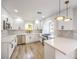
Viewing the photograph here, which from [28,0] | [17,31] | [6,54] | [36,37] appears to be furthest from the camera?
[36,37]

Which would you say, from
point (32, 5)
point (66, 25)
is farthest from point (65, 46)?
point (66, 25)

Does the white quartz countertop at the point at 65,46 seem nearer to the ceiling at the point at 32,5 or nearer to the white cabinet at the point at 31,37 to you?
the ceiling at the point at 32,5

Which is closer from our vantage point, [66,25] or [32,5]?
[32,5]

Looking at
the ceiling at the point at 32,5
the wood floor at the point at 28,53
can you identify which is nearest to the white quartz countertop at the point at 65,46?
the wood floor at the point at 28,53

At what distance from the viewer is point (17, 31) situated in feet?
22.2

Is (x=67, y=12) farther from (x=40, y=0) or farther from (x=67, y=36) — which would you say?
(x=40, y=0)

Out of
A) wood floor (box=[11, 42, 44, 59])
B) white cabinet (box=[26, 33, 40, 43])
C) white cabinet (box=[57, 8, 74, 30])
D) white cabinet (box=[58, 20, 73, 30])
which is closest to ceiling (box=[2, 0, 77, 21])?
white cabinet (box=[57, 8, 74, 30])

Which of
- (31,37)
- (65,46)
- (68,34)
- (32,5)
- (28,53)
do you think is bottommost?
(28,53)

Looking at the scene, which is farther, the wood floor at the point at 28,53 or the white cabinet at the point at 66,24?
the white cabinet at the point at 66,24

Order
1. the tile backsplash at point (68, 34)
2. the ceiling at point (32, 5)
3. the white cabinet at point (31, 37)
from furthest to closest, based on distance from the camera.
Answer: the white cabinet at point (31, 37), the ceiling at point (32, 5), the tile backsplash at point (68, 34)

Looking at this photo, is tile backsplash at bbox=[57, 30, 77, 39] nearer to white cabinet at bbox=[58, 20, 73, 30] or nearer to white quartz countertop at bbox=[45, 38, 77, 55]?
white quartz countertop at bbox=[45, 38, 77, 55]

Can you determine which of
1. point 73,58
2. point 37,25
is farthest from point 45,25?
point 73,58

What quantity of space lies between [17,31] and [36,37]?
1.86m

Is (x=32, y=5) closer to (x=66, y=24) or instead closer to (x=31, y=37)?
(x=66, y=24)
